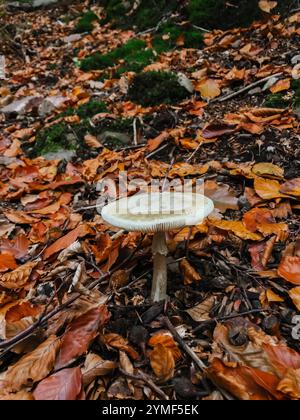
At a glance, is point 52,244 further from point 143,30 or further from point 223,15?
point 143,30

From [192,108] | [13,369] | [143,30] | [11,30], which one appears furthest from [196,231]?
[11,30]

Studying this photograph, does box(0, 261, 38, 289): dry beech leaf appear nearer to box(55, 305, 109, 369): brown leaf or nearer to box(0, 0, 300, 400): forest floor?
box(0, 0, 300, 400): forest floor

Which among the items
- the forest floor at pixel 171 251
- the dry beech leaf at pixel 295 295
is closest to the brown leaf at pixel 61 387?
the forest floor at pixel 171 251

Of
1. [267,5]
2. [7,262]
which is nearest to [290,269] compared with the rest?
[7,262]

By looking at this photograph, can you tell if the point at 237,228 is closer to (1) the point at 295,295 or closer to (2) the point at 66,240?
(1) the point at 295,295

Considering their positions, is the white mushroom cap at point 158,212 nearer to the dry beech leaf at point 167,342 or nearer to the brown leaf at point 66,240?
the dry beech leaf at point 167,342

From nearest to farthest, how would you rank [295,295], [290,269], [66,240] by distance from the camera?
[295,295]
[290,269]
[66,240]
